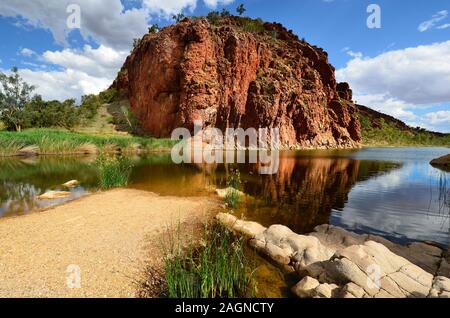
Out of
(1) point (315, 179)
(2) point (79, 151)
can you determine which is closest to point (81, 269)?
(1) point (315, 179)

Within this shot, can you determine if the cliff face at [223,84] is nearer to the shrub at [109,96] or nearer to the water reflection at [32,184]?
the shrub at [109,96]

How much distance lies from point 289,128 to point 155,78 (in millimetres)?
32276

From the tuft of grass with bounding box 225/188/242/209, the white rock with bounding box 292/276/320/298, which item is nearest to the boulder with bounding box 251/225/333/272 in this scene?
the white rock with bounding box 292/276/320/298

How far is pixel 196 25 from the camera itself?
49.2m

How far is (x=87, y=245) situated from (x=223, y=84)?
161 feet

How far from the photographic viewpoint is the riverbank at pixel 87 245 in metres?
4.56

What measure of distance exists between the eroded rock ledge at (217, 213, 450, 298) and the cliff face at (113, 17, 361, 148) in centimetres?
4187

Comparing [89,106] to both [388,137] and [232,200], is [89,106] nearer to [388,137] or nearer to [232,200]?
[232,200]

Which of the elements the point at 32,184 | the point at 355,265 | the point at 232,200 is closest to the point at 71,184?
the point at 32,184

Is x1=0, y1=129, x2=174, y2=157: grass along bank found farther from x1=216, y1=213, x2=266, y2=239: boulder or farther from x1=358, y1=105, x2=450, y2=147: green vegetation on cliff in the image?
x1=358, y1=105, x2=450, y2=147: green vegetation on cliff

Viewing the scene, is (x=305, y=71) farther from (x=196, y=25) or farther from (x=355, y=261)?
(x=355, y=261)

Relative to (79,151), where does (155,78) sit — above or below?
above
